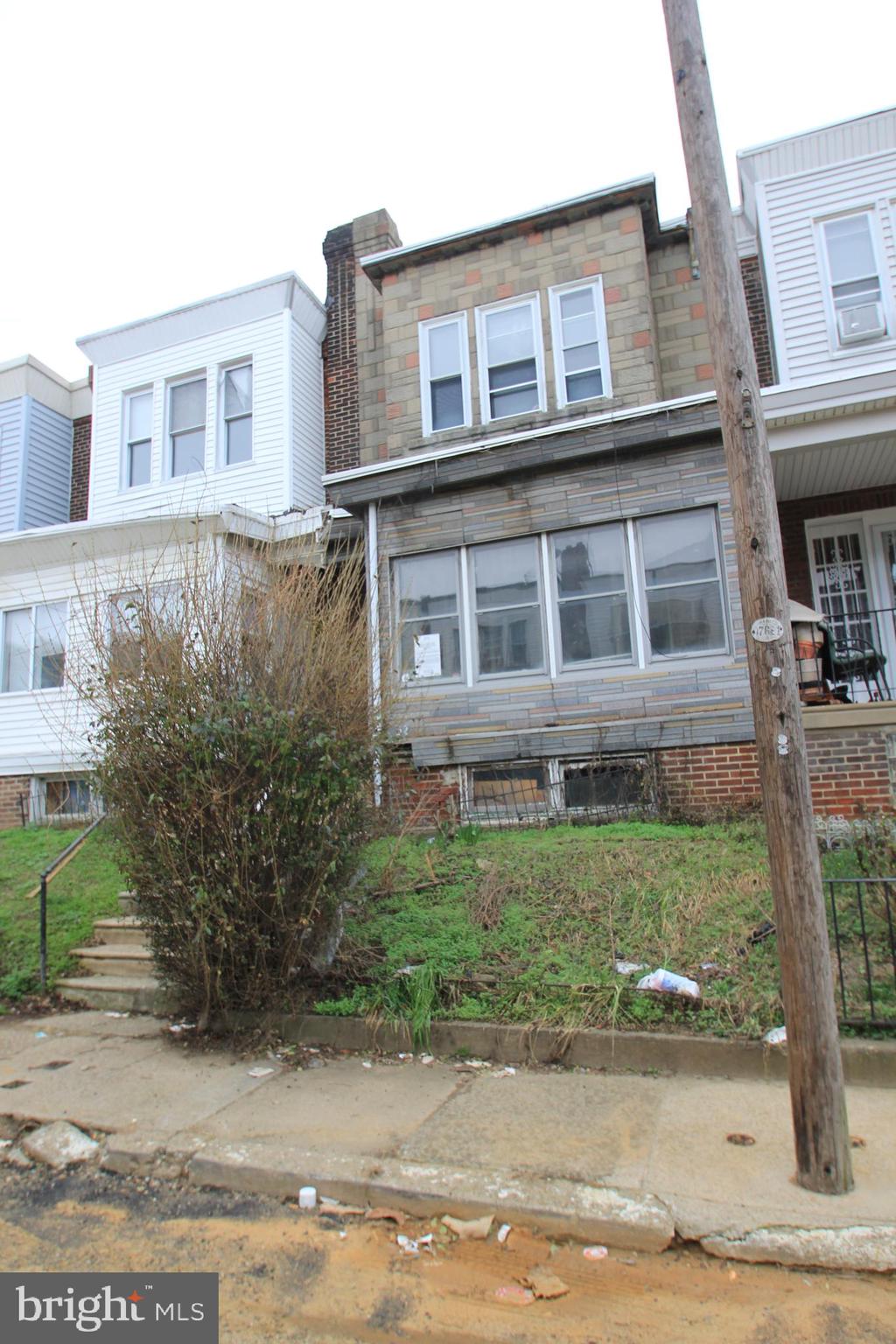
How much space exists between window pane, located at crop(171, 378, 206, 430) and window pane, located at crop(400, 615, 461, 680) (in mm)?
6450

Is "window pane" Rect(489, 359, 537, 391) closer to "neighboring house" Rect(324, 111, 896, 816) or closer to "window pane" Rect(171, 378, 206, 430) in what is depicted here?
"neighboring house" Rect(324, 111, 896, 816)

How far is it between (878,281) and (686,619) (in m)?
5.36

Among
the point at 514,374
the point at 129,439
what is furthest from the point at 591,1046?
the point at 129,439

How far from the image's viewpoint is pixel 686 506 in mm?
Result: 9820

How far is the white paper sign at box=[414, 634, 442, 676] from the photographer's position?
1070 centimetres

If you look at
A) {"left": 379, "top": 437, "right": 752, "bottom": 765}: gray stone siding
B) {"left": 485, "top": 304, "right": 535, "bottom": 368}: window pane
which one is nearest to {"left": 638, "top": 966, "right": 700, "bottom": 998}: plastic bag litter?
{"left": 379, "top": 437, "right": 752, "bottom": 765}: gray stone siding

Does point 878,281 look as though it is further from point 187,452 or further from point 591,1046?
point 187,452

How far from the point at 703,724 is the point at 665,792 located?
0.83 meters

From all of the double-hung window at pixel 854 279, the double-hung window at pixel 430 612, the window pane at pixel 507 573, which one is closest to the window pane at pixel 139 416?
the double-hung window at pixel 430 612

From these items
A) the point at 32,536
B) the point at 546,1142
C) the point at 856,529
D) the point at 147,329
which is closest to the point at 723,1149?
the point at 546,1142

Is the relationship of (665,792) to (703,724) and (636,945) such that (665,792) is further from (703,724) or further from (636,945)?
(636,945)

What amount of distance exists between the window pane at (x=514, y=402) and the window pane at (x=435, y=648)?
309cm

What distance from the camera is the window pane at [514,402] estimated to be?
38.2 feet

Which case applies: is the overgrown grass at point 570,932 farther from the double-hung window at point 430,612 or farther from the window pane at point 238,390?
the window pane at point 238,390
